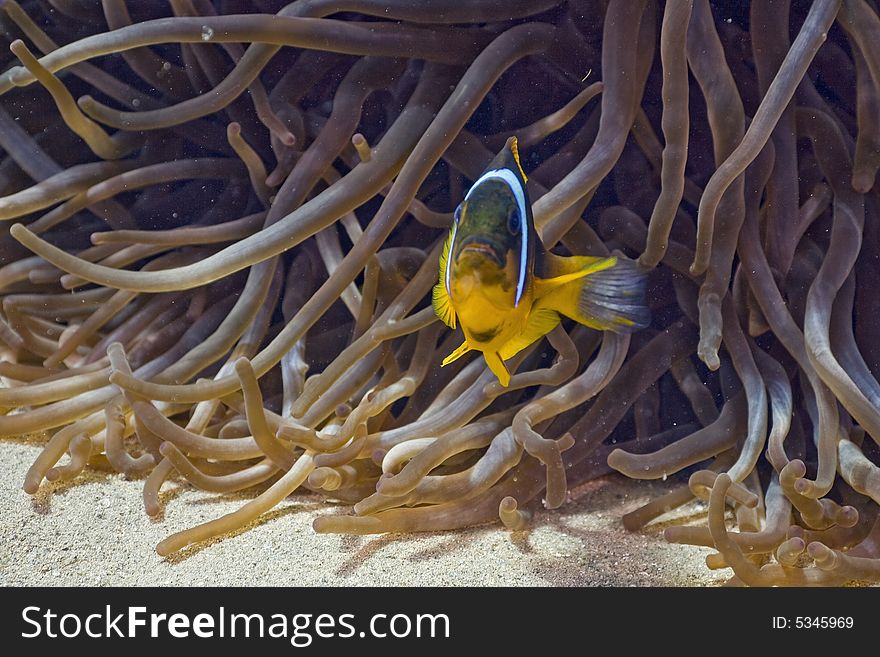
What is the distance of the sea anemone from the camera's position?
1.07 metres

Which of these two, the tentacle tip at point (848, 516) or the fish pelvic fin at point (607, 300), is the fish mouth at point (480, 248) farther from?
the tentacle tip at point (848, 516)

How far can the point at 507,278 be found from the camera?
0.65 meters

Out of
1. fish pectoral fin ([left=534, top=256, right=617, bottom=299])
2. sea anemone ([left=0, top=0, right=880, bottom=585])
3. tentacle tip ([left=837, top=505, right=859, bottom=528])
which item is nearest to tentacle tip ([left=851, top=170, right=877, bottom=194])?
sea anemone ([left=0, top=0, right=880, bottom=585])

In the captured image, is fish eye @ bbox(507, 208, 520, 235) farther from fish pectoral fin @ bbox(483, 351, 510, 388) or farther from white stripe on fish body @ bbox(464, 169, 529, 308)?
fish pectoral fin @ bbox(483, 351, 510, 388)

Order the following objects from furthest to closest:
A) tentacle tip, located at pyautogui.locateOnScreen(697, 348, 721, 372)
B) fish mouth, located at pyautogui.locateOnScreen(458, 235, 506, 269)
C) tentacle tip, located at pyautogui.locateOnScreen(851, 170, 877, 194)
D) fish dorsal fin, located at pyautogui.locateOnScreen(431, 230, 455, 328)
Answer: tentacle tip, located at pyautogui.locateOnScreen(851, 170, 877, 194), tentacle tip, located at pyautogui.locateOnScreen(697, 348, 721, 372), fish dorsal fin, located at pyautogui.locateOnScreen(431, 230, 455, 328), fish mouth, located at pyautogui.locateOnScreen(458, 235, 506, 269)

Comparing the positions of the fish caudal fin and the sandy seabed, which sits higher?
the fish caudal fin

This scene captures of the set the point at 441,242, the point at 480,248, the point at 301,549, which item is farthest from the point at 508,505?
the point at 480,248

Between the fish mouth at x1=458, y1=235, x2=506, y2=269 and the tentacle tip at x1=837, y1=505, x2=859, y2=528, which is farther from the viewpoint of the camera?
the tentacle tip at x1=837, y1=505, x2=859, y2=528

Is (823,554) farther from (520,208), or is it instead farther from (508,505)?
(520,208)

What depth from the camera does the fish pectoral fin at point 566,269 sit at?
71 cm

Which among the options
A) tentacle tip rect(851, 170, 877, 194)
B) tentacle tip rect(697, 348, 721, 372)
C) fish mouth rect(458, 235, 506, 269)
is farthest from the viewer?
tentacle tip rect(851, 170, 877, 194)

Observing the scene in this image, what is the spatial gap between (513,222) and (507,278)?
0.05 meters

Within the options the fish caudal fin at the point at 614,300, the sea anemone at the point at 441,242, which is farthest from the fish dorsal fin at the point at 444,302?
the sea anemone at the point at 441,242
